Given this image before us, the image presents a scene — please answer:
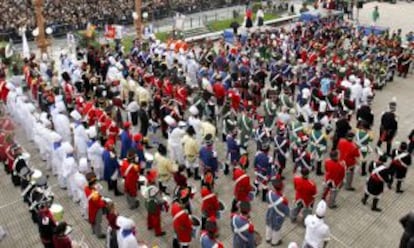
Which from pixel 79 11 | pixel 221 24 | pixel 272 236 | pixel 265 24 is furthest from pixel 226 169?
pixel 79 11

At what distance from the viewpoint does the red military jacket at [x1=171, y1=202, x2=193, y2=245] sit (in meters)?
8.73

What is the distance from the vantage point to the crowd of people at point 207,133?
968 cm

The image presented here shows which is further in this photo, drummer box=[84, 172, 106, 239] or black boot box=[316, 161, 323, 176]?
black boot box=[316, 161, 323, 176]

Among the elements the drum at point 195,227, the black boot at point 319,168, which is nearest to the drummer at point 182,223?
the drum at point 195,227

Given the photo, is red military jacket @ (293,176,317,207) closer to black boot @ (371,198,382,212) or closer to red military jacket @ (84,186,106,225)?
black boot @ (371,198,382,212)

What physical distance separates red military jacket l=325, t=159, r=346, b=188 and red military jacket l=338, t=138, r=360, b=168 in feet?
2.25

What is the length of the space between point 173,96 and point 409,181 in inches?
300

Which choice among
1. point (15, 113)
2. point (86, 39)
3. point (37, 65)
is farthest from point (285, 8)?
point (15, 113)

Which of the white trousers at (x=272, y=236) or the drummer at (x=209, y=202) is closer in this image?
the drummer at (x=209, y=202)

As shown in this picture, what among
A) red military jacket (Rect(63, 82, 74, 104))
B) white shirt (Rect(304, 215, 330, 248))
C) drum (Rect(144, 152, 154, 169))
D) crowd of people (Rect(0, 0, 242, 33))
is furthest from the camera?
crowd of people (Rect(0, 0, 242, 33))

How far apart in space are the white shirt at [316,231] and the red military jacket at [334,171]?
2.06m

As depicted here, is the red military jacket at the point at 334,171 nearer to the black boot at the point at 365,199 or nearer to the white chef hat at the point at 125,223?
the black boot at the point at 365,199

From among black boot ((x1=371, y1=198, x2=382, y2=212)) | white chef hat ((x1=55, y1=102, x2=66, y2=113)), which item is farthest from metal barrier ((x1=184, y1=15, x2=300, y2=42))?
black boot ((x1=371, y1=198, x2=382, y2=212))

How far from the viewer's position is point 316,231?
8516 millimetres
